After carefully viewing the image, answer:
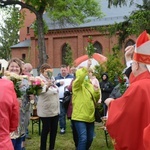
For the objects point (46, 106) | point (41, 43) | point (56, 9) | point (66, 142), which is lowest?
point (66, 142)

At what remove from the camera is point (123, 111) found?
350 cm

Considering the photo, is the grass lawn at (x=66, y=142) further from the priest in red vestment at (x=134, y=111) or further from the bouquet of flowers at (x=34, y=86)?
the priest in red vestment at (x=134, y=111)

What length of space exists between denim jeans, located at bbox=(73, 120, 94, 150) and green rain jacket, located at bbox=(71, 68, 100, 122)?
0.10 meters

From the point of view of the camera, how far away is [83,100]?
7.21m

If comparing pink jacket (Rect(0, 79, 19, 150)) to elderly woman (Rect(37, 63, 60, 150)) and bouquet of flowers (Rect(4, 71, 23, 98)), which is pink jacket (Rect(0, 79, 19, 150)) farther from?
elderly woman (Rect(37, 63, 60, 150))

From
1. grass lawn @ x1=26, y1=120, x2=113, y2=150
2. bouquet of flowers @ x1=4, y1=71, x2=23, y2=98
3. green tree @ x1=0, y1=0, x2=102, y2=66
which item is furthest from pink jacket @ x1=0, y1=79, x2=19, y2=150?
green tree @ x1=0, y1=0, x2=102, y2=66

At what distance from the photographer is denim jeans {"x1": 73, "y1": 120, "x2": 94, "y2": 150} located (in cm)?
714

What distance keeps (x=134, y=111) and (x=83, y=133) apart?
380 cm

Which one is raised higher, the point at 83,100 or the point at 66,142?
the point at 83,100

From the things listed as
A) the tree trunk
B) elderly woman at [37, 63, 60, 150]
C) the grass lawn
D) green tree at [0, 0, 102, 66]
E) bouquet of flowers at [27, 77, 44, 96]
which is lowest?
the grass lawn

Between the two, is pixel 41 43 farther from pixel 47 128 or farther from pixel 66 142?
pixel 47 128

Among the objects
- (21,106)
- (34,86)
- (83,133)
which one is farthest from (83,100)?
(21,106)

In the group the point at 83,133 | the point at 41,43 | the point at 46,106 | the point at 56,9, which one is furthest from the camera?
the point at 56,9

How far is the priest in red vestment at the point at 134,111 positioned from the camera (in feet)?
11.2
